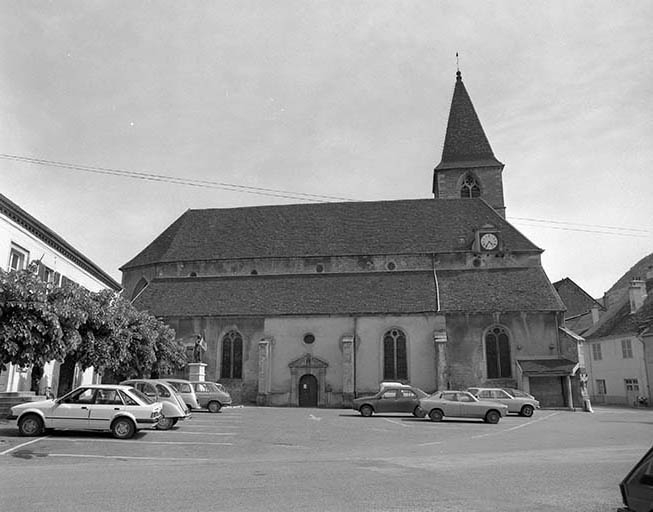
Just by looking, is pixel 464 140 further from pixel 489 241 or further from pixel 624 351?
pixel 624 351

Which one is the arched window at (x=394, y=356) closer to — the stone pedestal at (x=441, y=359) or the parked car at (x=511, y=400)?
the stone pedestal at (x=441, y=359)

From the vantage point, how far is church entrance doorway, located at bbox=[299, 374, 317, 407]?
34125 millimetres

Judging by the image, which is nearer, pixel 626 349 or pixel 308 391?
pixel 308 391

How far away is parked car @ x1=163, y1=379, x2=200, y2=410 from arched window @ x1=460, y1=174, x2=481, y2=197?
3159cm

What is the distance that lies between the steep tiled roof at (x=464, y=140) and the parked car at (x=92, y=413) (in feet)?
124

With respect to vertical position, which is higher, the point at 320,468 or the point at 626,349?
the point at 626,349

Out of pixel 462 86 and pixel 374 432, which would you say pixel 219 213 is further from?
pixel 374 432

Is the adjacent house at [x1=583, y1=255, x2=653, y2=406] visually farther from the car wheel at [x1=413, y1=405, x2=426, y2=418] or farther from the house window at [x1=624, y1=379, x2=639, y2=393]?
the car wheel at [x1=413, y1=405, x2=426, y2=418]

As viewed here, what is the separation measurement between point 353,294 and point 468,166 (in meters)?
17.8

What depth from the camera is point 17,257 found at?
23891 mm

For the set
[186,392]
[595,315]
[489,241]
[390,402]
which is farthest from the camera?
[595,315]

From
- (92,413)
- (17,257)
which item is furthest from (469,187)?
(92,413)

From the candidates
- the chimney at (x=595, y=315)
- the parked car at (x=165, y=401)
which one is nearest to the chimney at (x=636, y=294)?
the chimney at (x=595, y=315)

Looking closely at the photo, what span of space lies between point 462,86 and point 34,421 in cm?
4710
